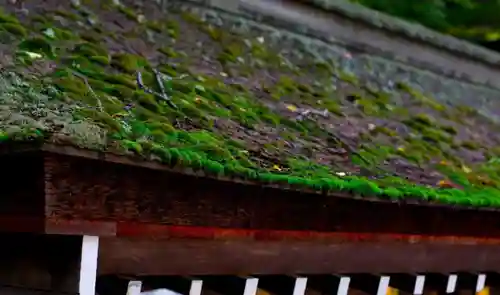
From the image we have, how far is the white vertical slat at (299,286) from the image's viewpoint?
2523 mm

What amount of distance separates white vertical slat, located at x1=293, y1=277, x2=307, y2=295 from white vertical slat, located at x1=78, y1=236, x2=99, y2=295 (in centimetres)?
91

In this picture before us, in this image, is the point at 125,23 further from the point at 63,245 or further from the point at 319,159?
the point at 63,245

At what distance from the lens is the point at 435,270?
3182 millimetres

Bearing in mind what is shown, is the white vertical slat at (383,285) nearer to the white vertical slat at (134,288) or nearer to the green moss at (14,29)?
the white vertical slat at (134,288)

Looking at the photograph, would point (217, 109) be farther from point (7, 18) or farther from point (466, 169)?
point (466, 169)

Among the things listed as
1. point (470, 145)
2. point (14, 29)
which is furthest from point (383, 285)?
point (14, 29)

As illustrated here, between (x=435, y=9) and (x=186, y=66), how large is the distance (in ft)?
17.5

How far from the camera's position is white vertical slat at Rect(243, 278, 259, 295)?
2.36 m

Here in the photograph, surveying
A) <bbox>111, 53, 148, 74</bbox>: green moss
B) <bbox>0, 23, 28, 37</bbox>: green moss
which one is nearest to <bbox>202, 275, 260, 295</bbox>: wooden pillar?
<bbox>111, 53, 148, 74</bbox>: green moss

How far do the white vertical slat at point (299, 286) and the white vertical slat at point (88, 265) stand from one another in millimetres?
908

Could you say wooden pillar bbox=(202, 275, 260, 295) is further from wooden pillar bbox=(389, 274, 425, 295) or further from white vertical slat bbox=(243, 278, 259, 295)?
wooden pillar bbox=(389, 274, 425, 295)

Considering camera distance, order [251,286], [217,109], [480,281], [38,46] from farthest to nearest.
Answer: [480,281]
[217,109]
[38,46]
[251,286]

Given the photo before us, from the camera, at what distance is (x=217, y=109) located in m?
2.63

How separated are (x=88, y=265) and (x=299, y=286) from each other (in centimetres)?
97
